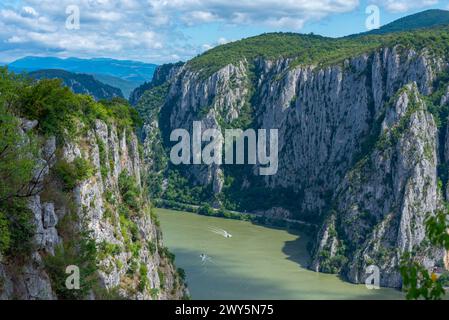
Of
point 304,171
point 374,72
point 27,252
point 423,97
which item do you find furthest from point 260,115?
point 27,252

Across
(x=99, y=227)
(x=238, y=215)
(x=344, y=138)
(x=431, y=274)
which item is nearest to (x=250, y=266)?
(x=238, y=215)

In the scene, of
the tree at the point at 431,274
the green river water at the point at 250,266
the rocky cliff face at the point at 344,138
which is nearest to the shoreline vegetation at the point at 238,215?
the rocky cliff face at the point at 344,138

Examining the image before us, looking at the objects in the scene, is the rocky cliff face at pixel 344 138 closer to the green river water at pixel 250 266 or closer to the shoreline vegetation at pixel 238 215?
→ the shoreline vegetation at pixel 238 215

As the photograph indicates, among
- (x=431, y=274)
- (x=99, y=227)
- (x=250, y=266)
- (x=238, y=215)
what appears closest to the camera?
(x=431, y=274)

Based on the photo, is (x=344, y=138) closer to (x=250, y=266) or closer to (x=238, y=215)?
(x=238, y=215)
